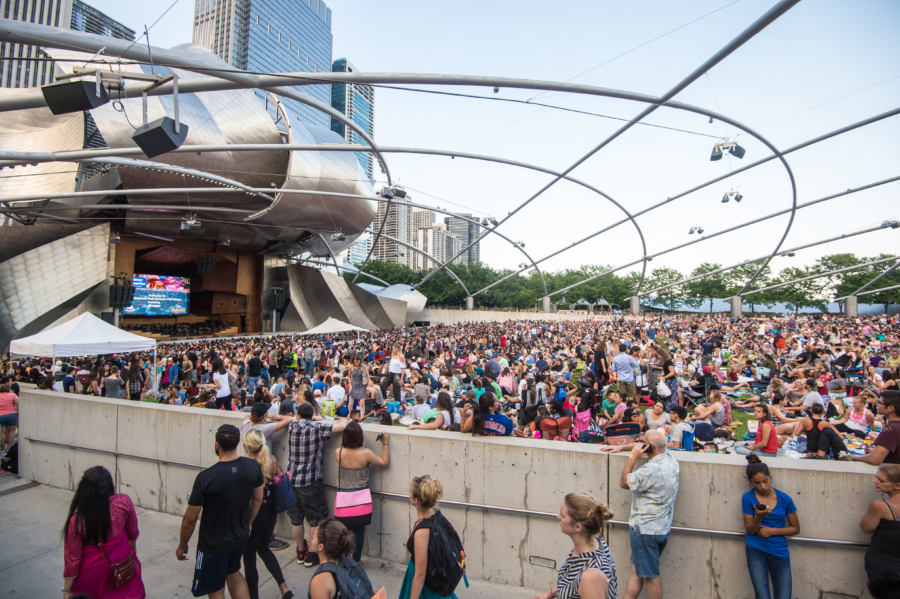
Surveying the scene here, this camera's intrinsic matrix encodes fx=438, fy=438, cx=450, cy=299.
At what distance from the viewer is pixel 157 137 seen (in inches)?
270

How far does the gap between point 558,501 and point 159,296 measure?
1697 inches

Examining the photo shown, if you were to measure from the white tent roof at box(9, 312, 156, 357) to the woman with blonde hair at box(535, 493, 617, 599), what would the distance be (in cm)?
1345

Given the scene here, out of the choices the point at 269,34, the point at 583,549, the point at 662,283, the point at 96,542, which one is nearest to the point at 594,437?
the point at 583,549

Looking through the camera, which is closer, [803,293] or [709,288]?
[803,293]

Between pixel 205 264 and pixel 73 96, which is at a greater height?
pixel 205 264

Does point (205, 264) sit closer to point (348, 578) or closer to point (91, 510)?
point (91, 510)

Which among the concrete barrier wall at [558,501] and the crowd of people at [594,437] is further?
the concrete barrier wall at [558,501]

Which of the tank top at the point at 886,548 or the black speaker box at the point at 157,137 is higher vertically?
the black speaker box at the point at 157,137

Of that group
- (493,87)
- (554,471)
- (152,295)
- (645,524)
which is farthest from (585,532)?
(152,295)

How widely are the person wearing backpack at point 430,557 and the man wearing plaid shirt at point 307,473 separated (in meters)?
1.78

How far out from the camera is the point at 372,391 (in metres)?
8.44

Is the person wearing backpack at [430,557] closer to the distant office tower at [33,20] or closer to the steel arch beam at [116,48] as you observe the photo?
the steel arch beam at [116,48]

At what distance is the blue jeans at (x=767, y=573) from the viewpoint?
10.1ft

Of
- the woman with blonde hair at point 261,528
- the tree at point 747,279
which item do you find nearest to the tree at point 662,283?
the tree at point 747,279
